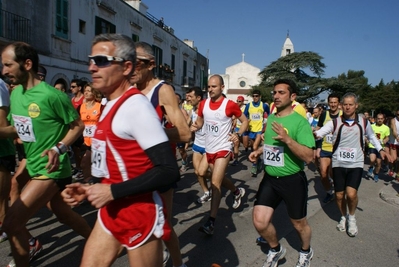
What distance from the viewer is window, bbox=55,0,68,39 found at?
16230mm

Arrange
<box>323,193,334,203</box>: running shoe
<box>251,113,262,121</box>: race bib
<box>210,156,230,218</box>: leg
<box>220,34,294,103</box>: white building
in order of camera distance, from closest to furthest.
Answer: <box>210,156,230,218</box>: leg
<box>323,193,334,203</box>: running shoe
<box>251,113,262,121</box>: race bib
<box>220,34,294,103</box>: white building

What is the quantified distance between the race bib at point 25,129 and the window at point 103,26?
17.3 metres

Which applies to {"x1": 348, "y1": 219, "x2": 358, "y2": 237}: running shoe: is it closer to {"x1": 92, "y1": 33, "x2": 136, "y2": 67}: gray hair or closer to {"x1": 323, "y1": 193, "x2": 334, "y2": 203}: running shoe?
{"x1": 323, "y1": 193, "x2": 334, "y2": 203}: running shoe

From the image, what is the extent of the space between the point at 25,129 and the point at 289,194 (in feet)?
8.21

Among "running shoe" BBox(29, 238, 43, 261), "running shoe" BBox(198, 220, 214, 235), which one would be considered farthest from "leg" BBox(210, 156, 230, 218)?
"running shoe" BBox(29, 238, 43, 261)

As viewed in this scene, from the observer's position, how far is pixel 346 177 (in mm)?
4953

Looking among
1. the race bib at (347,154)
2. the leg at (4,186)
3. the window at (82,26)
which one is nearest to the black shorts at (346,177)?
the race bib at (347,154)

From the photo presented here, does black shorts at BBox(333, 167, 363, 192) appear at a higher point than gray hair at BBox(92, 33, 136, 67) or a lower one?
lower

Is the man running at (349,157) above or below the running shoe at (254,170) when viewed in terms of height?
above

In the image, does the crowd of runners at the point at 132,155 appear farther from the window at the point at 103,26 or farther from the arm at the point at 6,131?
the window at the point at 103,26

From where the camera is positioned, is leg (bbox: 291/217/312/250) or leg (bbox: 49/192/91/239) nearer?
leg (bbox: 49/192/91/239)

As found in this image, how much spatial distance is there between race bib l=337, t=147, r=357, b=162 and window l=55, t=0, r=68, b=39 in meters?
14.9

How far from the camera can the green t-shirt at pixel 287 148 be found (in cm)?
347

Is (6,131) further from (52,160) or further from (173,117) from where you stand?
(173,117)
